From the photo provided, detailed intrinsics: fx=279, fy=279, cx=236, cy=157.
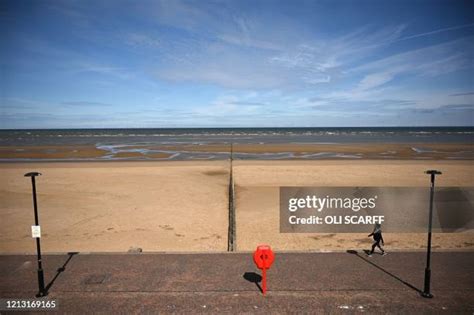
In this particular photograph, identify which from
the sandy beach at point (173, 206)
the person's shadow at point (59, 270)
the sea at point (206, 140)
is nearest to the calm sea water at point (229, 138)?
the sea at point (206, 140)

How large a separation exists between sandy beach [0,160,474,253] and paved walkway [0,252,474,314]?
173 cm

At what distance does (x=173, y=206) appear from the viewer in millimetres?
17453

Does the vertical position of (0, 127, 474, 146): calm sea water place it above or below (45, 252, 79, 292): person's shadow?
above

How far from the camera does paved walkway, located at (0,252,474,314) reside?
7.66 meters

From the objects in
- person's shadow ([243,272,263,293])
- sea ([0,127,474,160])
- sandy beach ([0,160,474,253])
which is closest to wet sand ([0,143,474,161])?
sea ([0,127,474,160])

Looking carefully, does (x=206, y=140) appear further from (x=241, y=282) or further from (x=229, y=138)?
(x=241, y=282)

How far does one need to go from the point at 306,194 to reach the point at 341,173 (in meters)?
9.19

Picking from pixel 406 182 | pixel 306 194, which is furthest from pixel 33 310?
pixel 406 182

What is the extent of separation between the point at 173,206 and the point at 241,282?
9.66 m

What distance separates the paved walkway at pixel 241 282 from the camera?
766cm

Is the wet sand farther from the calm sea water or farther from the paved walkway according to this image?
the paved walkway

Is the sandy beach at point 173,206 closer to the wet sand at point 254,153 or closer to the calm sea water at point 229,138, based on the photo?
the wet sand at point 254,153

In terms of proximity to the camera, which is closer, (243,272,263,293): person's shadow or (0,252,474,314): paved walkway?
(0,252,474,314): paved walkway

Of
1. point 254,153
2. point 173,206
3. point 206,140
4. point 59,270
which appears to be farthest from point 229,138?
point 59,270
